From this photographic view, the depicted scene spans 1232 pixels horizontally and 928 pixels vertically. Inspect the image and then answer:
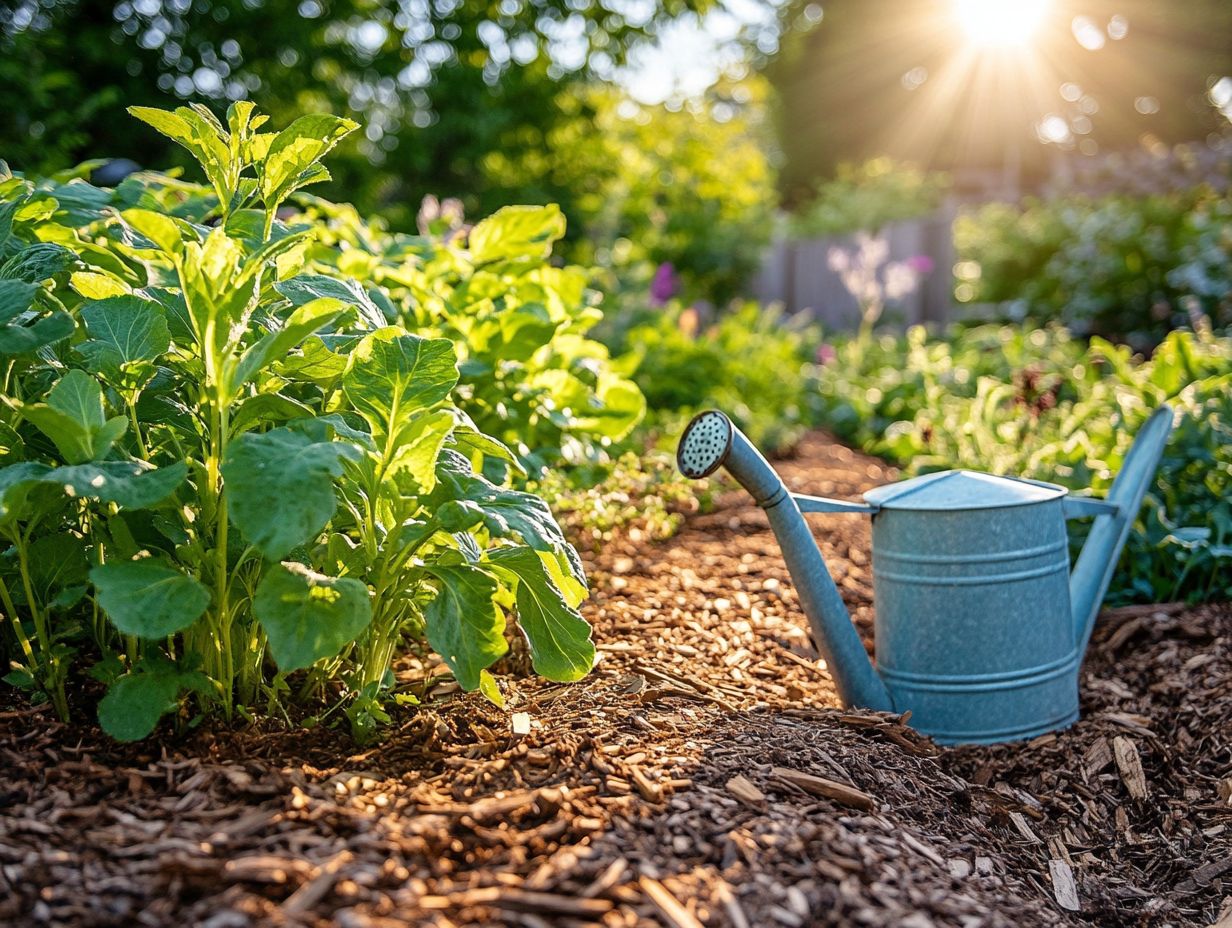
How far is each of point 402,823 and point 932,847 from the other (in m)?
0.81

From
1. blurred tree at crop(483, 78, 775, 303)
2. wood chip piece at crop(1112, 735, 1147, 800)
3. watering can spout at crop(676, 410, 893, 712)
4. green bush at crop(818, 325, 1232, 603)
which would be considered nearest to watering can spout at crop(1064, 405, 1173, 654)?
wood chip piece at crop(1112, 735, 1147, 800)

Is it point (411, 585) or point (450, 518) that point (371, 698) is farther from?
point (450, 518)

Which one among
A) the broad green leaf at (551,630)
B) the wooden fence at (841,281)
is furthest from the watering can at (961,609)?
the wooden fence at (841,281)

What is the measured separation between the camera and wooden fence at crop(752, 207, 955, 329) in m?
10.9

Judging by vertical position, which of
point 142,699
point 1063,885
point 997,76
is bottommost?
point 1063,885

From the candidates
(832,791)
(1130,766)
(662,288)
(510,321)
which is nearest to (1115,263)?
(662,288)

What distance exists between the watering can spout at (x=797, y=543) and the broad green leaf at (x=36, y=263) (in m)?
1.07

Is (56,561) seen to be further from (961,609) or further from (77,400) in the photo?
(961,609)

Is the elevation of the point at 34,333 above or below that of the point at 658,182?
below

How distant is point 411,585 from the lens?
170cm

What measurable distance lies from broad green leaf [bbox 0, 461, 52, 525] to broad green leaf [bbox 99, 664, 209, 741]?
0.94ft

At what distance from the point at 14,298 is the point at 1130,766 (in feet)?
7.35

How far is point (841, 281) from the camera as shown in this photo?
1217cm

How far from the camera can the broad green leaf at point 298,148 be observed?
1535 mm
